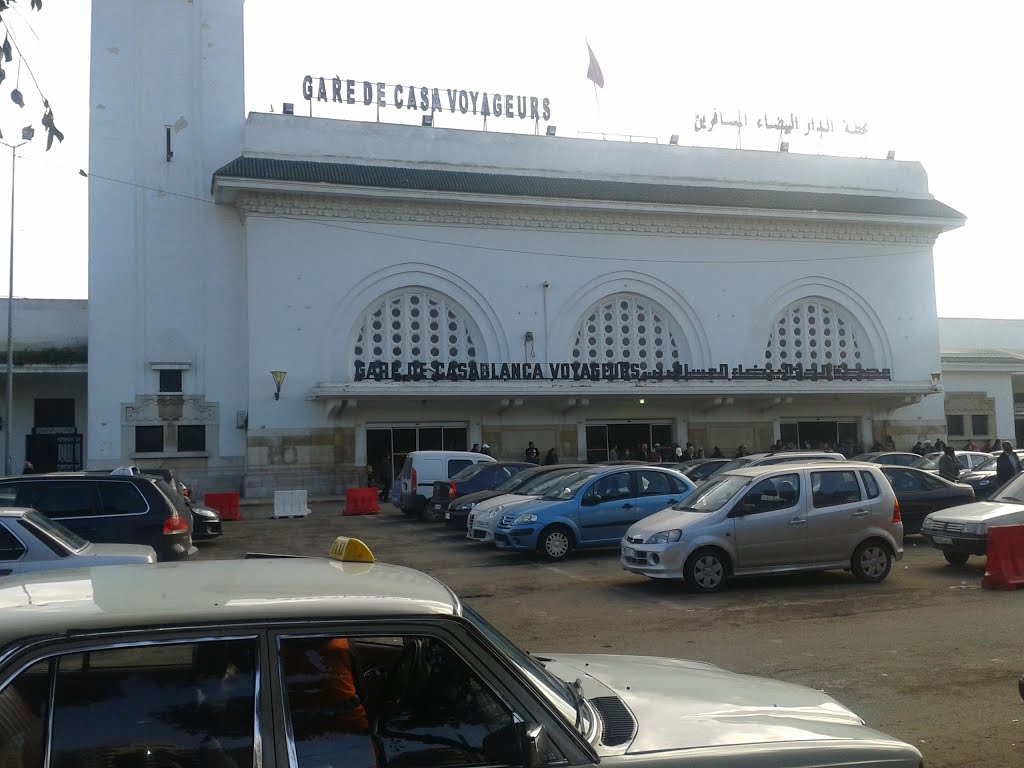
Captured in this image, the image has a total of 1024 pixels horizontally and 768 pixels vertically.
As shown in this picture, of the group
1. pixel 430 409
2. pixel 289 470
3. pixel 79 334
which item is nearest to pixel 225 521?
pixel 289 470

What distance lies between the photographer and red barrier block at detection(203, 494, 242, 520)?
2573 cm

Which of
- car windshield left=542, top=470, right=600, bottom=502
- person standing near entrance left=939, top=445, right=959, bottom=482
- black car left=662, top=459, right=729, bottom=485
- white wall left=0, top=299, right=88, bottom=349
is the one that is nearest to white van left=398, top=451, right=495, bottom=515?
black car left=662, top=459, right=729, bottom=485

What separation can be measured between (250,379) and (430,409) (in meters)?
6.38

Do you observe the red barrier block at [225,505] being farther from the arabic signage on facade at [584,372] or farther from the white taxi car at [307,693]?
the white taxi car at [307,693]

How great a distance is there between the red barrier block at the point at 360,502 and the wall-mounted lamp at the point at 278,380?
6805 mm

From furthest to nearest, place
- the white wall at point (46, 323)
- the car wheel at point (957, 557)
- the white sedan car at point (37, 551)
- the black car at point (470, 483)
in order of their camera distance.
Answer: the white wall at point (46, 323) < the black car at point (470, 483) < the car wheel at point (957, 557) < the white sedan car at point (37, 551)

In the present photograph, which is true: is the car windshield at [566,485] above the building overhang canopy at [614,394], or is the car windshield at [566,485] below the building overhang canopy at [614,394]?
below

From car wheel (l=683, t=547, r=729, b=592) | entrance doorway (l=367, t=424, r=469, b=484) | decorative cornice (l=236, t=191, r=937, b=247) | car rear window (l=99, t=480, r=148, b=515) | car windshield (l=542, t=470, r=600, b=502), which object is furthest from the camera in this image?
entrance doorway (l=367, t=424, r=469, b=484)

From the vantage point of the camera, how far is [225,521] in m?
25.1

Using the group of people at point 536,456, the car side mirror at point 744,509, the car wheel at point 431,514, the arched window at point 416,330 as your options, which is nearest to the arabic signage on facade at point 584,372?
the arched window at point 416,330

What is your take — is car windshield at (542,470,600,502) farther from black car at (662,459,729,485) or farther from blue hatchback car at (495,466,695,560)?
black car at (662,459,729,485)

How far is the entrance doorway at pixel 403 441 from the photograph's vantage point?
109 feet

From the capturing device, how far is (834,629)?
380 inches

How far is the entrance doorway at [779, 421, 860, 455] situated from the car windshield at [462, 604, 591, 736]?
118ft
